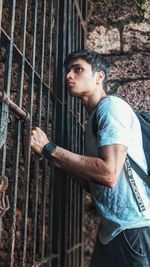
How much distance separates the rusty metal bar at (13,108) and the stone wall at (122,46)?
1.39m

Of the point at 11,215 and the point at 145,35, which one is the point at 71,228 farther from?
the point at 145,35

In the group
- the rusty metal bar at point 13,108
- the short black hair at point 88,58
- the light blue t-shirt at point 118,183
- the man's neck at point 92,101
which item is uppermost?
the short black hair at point 88,58

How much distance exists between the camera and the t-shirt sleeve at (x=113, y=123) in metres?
1.73

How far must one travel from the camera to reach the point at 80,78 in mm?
2092

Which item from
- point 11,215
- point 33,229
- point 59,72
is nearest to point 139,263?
point 33,229

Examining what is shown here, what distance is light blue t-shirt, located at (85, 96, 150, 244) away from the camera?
5.76ft

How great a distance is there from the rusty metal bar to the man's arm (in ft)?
0.54

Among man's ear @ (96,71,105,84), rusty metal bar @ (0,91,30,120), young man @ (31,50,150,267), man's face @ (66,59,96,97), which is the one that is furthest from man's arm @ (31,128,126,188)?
man's ear @ (96,71,105,84)

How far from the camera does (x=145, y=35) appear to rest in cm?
305

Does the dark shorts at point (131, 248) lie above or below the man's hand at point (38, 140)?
below

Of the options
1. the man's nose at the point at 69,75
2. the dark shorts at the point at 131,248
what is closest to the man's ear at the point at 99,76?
the man's nose at the point at 69,75

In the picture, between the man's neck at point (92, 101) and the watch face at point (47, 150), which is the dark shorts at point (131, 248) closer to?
the watch face at point (47, 150)

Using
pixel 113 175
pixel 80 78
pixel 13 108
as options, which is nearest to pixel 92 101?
pixel 80 78

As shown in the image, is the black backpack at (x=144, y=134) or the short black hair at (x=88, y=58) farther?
the short black hair at (x=88, y=58)
